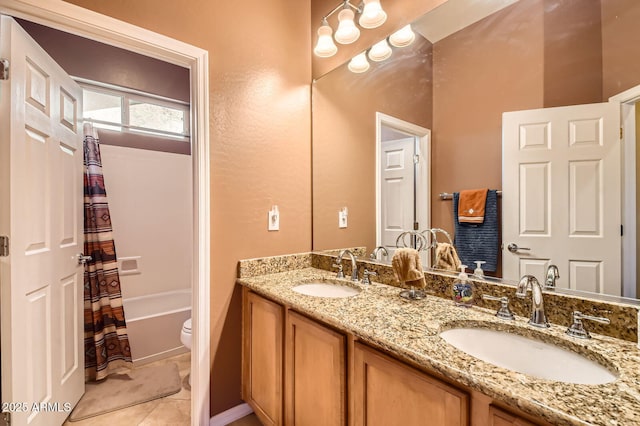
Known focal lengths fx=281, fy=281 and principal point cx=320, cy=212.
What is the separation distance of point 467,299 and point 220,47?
178cm

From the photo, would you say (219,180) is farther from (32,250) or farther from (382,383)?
(382,383)

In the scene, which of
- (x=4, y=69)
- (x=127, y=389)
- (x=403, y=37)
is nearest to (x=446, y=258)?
(x=403, y=37)

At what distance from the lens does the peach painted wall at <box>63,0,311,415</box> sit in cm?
154

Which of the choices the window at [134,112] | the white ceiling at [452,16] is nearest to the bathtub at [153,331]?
the window at [134,112]

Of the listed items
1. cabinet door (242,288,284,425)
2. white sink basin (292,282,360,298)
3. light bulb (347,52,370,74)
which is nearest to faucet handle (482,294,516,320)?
white sink basin (292,282,360,298)

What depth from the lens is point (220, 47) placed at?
1583 mm

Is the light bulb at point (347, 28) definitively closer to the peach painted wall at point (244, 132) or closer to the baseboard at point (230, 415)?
the peach painted wall at point (244, 132)

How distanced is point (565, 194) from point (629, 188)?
15cm

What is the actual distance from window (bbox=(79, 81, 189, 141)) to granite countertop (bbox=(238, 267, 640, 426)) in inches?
96.7

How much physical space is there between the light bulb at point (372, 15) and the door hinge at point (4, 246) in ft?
6.50

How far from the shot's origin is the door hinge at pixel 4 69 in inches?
46.8

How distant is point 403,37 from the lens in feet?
4.90

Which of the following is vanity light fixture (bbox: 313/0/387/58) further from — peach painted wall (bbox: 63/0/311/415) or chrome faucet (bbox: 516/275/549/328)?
chrome faucet (bbox: 516/275/549/328)

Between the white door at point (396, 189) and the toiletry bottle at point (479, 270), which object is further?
the white door at point (396, 189)
